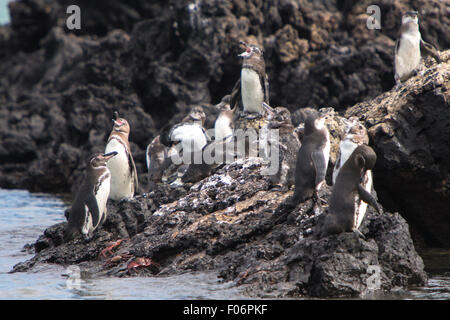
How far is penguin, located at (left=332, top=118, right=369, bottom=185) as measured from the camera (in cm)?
914

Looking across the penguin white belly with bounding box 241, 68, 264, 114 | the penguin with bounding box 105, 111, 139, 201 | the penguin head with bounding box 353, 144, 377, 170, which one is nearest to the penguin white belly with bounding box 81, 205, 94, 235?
the penguin with bounding box 105, 111, 139, 201

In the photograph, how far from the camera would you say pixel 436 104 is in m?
10.1

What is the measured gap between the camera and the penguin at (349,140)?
9141 millimetres

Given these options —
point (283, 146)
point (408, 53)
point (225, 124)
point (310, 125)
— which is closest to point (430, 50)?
point (408, 53)

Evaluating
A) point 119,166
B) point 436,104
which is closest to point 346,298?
point 436,104

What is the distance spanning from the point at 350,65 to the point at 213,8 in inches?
191

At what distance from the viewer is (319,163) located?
8508 millimetres

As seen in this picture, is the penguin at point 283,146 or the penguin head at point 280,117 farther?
the penguin head at point 280,117

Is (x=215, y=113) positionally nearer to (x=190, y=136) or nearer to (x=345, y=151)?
(x=190, y=136)

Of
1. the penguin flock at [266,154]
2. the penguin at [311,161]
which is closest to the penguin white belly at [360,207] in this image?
the penguin flock at [266,154]

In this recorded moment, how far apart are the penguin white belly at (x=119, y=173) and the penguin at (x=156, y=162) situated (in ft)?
3.03

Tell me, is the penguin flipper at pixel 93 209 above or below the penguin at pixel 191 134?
below

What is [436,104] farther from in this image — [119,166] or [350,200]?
[119,166]

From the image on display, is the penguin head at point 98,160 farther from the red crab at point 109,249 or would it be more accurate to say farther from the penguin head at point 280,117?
the penguin head at point 280,117
